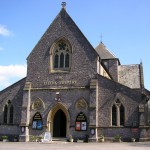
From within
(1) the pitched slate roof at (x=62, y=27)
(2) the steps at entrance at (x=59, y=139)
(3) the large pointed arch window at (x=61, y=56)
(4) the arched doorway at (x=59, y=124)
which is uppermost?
(1) the pitched slate roof at (x=62, y=27)

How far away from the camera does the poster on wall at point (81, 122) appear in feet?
96.9

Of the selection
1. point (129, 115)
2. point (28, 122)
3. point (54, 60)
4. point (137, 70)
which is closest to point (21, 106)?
point (28, 122)

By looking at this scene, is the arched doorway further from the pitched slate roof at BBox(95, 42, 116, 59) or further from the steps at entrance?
the pitched slate roof at BBox(95, 42, 116, 59)

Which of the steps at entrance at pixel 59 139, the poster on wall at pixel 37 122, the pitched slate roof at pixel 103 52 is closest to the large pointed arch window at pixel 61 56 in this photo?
the poster on wall at pixel 37 122

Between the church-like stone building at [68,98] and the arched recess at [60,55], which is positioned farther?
the arched recess at [60,55]

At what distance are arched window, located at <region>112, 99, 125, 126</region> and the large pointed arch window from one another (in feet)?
24.0

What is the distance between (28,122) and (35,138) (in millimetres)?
2076

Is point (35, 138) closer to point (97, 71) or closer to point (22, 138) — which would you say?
point (22, 138)

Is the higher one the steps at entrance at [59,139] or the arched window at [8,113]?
the arched window at [8,113]

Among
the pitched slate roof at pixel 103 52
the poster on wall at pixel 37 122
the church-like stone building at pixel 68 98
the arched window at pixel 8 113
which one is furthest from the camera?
the pitched slate roof at pixel 103 52

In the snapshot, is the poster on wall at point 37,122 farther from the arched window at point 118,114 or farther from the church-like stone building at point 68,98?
the arched window at point 118,114

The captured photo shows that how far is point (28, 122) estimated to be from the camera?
102ft

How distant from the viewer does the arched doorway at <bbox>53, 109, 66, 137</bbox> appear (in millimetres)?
32041

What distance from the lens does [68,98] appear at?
30.7 m
